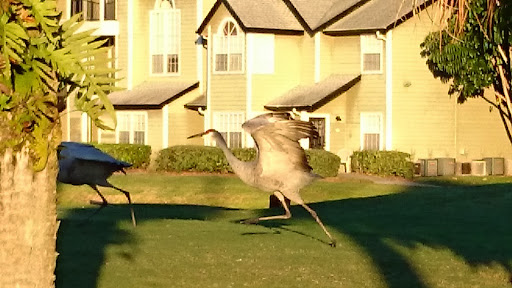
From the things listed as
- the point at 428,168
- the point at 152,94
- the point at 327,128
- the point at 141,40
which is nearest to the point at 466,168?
the point at 428,168

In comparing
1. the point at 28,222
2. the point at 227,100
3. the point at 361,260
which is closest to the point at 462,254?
the point at 361,260

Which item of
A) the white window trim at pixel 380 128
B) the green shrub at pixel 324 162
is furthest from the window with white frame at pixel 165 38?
the green shrub at pixel 324 162

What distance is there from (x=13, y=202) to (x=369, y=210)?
2041 centimetres

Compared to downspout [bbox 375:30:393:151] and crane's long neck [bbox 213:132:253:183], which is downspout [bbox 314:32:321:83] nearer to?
downspout [bbox 375:30:393:151]

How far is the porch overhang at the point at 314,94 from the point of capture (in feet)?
156

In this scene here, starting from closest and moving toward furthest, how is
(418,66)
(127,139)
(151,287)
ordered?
(151,287)
(418,66)
(127,139)

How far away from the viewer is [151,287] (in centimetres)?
1428

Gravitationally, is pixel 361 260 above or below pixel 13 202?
below

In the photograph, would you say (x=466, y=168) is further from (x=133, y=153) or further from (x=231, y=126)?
(x=133, y=153)

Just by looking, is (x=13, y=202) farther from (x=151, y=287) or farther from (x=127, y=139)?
(x=127, y=139)

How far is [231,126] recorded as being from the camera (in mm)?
51219

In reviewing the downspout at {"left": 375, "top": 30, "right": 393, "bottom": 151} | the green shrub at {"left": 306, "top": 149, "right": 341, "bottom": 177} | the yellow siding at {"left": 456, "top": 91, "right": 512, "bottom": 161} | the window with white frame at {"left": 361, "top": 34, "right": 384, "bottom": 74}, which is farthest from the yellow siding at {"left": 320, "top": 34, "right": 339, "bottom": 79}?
the green shrub at {"left": 306, "top": 149, "right": 341, "bottom": 177}

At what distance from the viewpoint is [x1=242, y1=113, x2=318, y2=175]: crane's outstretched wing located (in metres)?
17.9

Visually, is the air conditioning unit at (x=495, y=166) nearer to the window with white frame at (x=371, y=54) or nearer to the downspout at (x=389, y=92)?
the downspout at (x=389, y=92)
